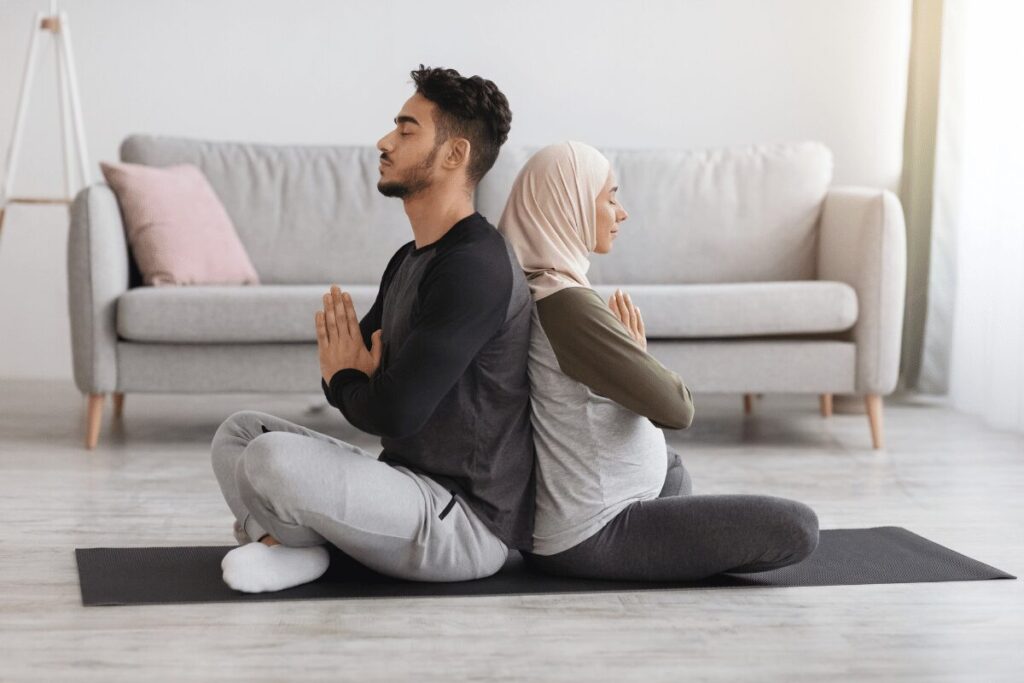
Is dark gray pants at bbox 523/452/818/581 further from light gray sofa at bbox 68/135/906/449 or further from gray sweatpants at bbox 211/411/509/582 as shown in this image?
light gray sofa at bbox 68/135/906/449

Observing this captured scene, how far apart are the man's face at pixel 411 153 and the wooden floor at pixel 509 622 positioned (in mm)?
670

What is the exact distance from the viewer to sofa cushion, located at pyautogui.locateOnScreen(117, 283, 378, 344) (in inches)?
139

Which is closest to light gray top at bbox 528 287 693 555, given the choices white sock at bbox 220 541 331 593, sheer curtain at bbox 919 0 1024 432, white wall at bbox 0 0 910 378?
white sock at bbox 220 541 331 593

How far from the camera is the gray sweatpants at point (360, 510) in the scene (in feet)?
6.49

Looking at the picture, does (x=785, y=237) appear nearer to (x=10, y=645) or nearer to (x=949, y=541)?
(x=949, y=541)

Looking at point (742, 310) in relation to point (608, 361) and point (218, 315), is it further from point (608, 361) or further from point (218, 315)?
point (608, 361)

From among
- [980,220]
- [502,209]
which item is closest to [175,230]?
[502,209]

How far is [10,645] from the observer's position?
5.98ft

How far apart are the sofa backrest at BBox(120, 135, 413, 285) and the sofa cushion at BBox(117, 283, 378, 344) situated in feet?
1.98

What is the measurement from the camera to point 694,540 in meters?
2.13

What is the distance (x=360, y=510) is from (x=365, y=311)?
1594 mm

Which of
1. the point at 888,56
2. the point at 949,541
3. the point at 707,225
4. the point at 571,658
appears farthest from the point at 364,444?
the point at 888,56

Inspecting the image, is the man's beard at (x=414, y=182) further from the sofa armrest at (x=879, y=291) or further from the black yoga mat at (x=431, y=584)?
the sofa armrest at (x=879, y=291)

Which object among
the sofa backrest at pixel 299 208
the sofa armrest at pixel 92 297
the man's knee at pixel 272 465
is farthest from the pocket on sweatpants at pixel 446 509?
the sofa backrest at pixel 299 208
